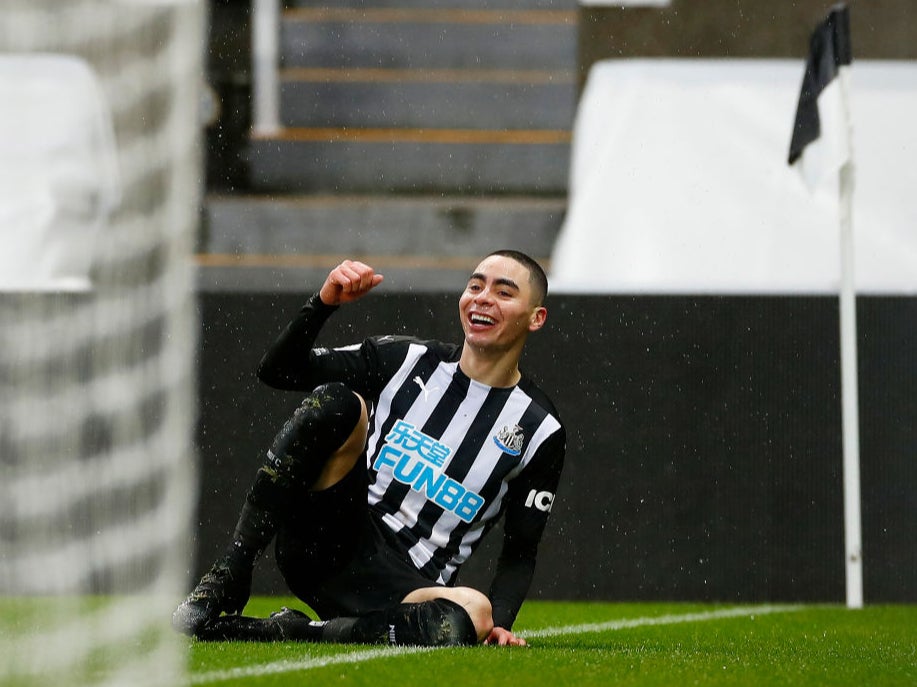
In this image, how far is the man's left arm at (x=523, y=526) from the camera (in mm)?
4078

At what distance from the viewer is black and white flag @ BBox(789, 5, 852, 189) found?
6457 millimetres

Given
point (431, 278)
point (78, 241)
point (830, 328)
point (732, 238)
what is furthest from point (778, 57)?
point (78, 241)

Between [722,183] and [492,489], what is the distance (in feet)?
15.3

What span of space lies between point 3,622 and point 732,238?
15.1 feet

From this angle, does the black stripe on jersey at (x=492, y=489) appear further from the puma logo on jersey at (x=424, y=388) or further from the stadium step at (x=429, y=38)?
the stadium step at (x=429, y=38)

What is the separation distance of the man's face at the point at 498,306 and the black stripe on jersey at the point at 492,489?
0.20 metres

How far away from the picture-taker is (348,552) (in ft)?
13.4

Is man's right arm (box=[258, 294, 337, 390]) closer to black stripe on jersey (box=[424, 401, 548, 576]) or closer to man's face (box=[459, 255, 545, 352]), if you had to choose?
man's face (box=[459, 255, 545, 352])

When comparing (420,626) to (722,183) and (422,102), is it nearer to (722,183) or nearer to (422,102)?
(722,183)

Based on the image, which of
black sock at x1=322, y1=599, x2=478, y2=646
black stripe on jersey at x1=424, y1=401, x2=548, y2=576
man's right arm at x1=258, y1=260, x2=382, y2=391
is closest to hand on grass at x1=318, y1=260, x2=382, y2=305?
man's right arm at x1=258, y1=260, x2=382, y2=391

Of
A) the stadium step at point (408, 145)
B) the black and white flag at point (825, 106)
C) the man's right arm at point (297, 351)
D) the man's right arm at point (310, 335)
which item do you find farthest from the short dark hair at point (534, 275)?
the stadium step at point (408, 145)

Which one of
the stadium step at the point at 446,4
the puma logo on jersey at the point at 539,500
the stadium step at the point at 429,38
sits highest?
the stadium step at the point at 446,4

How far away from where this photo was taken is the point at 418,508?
414 cm

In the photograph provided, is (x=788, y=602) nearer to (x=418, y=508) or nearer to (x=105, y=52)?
(x=418, y=508)
